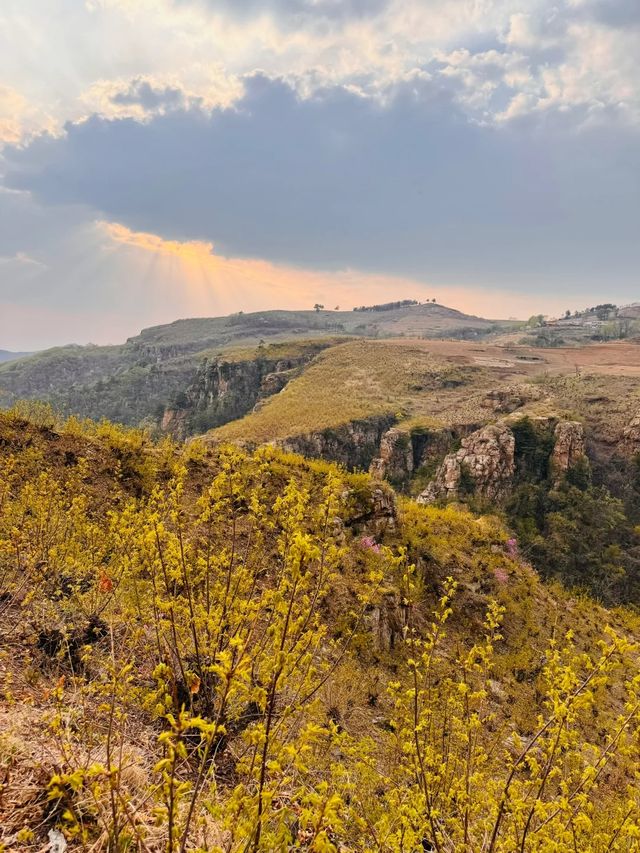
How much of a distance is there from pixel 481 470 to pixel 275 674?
4886 centimetres

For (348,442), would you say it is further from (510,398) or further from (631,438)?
(631,438)

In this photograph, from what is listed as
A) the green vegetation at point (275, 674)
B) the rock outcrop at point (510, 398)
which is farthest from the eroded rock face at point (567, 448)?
the green vegetation at point (275, 674)

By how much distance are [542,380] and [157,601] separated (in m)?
80.2

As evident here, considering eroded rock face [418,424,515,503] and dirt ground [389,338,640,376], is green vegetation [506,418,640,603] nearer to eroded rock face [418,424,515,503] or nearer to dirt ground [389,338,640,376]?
eroded rock face [418,424,515,503]

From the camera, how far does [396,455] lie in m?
58.8

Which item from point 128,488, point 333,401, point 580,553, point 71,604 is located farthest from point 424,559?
point 333,401

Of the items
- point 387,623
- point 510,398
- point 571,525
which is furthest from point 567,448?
point 387,623

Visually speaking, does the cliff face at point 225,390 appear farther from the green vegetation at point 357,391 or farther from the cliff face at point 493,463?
the cliff face at point 493,463

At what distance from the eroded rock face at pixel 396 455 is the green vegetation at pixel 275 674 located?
40.6 metres

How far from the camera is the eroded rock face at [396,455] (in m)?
57.5

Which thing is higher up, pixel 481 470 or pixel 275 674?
pixel 275 674

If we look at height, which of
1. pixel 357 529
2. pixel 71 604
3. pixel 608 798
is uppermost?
pixel 71 604

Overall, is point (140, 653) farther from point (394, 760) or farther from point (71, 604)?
point (394, 760)

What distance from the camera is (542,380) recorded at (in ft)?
242
